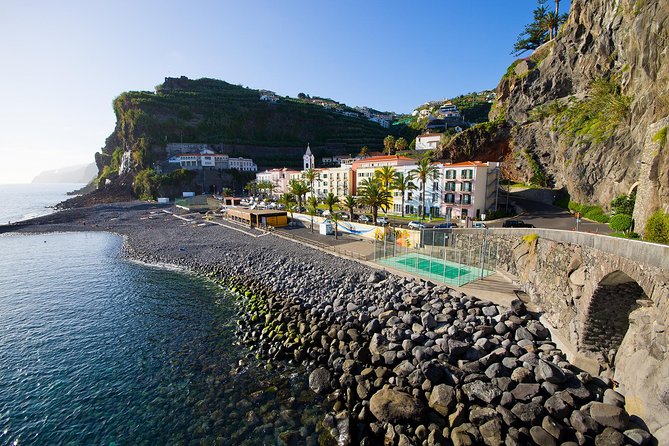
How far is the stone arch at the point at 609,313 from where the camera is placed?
14.1m

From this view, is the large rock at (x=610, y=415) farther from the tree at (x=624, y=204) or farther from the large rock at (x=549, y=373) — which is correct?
the tree at (x=624, y=204)

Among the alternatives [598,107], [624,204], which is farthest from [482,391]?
[598,107]

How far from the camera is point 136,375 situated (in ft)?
58.1

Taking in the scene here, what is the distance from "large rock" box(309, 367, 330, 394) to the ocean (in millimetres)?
409

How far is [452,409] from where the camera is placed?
13.5 metres

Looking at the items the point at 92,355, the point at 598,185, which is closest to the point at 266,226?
the point at 92,355

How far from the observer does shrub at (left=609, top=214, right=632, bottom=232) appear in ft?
89.9

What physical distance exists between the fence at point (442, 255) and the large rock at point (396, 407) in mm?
11816

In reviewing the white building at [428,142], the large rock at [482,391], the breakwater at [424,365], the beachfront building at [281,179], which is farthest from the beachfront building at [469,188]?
the beachfront building at [281,179]

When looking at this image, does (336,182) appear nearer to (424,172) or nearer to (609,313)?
(424,172)

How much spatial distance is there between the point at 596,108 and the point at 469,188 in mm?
20341

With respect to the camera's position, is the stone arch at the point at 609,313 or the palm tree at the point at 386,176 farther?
the palm tree at the point at 386,176

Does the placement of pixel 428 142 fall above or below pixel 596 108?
above

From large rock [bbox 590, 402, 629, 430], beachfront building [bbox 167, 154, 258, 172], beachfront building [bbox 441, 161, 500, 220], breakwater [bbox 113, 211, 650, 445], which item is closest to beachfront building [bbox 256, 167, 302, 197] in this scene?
beachfront building [bbox 167, 154, 258, 172]
